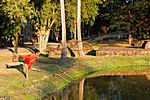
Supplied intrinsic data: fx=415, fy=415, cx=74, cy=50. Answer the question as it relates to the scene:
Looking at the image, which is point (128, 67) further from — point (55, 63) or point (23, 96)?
point (23, 96)

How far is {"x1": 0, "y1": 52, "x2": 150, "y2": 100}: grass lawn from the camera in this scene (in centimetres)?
2397

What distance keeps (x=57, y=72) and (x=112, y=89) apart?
564 cm

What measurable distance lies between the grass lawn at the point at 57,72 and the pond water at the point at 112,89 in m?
1.20

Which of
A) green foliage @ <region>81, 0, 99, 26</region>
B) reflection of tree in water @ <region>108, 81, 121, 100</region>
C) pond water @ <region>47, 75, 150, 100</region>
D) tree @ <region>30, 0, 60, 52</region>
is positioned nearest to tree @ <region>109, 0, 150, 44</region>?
green foliage @ <region>81, 0, 99, 26</region>

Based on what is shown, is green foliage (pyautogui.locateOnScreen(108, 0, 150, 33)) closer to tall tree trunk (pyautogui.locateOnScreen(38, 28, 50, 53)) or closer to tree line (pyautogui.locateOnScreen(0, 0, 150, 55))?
tree line (pyautogui.locateOnScreen(0, 0, 150, 55))

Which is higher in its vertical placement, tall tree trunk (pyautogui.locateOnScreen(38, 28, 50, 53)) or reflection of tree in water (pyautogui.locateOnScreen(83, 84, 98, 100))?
tall tree trunk (pyautogui.locateOnScreen(38, 28, 50, 53))

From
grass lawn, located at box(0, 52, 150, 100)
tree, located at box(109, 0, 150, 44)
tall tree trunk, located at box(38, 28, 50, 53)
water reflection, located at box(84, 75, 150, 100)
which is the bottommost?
water reflection, located at box(84, 75, 150, 100)

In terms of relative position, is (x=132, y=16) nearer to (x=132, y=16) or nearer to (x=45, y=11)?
(x=132, y=16)

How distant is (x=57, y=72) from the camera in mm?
33062

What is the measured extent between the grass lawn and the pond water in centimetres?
120

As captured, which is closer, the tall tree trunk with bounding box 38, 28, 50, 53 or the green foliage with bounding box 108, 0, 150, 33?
the tall tree trunk with bounding box 38, 28, 50, 53

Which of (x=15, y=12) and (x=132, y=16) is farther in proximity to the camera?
(x=132, y=16)

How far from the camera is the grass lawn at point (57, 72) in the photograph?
78.6 feet

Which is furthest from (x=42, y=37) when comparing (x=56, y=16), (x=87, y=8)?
(x=87, y=8)
